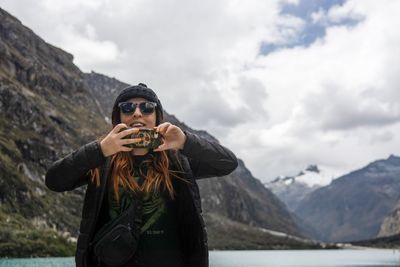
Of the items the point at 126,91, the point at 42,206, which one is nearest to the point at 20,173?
the point at 42,206

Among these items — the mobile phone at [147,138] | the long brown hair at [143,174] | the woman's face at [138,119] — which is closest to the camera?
the mobile phone at [147,138]

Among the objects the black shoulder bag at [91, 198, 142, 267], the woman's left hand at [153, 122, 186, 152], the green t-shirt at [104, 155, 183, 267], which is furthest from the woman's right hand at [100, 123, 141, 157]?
the black shoulder bag at [91, 198, 142, 267]

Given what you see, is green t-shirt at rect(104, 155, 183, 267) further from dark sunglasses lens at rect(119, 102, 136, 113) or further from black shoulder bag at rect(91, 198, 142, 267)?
dark sunglasses lens at rect(119, 102, 136, 113)

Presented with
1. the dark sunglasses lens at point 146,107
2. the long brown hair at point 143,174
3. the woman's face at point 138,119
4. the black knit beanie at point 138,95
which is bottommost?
the long brown hair at point 143,174

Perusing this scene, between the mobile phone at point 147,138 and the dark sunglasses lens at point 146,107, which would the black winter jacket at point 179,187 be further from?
the dark sunglasses lens at point 146,107

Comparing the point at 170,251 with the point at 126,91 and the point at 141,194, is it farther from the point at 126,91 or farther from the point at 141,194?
the point at 126,91

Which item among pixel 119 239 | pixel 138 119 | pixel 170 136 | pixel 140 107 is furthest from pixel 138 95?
pixel 119 239

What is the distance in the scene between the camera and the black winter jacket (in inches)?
194

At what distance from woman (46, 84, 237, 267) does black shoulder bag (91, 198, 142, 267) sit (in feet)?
0.38

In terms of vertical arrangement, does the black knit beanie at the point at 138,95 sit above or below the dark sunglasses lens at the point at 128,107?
above

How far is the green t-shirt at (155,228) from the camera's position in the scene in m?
4.95

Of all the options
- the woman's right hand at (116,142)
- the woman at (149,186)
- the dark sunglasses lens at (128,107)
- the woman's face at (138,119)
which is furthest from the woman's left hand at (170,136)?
the dark sunglasses lens at (128,107)

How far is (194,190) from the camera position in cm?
523

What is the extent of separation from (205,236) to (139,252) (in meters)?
0.67
